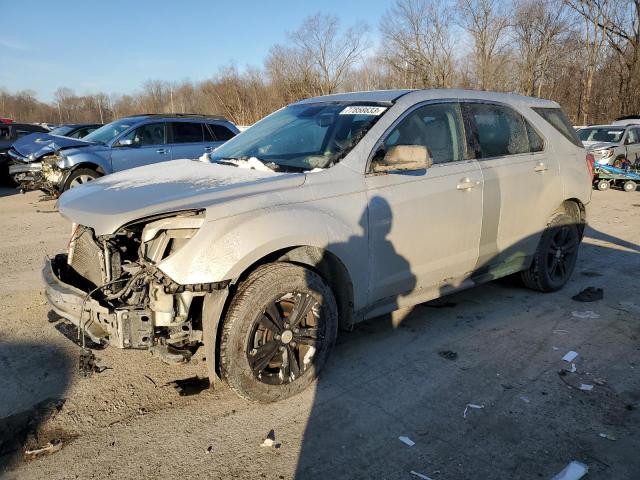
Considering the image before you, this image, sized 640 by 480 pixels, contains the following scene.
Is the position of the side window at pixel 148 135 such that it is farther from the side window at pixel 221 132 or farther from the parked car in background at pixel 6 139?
the parked car in background at pixel 6 139

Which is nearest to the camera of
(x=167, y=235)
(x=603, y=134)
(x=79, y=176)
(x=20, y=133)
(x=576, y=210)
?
(x=167, y=235)

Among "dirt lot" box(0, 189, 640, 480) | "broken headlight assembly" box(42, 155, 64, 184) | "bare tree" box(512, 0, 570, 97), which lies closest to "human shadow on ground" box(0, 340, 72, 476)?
"dirt lot" box(0, 189, 640, 480)

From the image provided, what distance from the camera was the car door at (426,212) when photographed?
11.8 feet

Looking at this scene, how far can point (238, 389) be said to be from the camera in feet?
10.2

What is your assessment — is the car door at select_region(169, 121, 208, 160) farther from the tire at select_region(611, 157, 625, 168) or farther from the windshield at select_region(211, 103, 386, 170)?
the tire at select_region(611, 157, 625, 168)

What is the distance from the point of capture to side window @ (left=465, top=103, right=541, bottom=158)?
440cm

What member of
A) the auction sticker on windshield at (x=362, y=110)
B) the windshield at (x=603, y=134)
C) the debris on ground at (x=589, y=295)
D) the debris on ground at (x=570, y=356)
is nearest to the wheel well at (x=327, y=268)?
the auction sticker on windshield at (x=362, y=110)

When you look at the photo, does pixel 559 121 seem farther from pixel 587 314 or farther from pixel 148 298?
pixel 148 298

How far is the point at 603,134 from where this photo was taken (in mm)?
16141

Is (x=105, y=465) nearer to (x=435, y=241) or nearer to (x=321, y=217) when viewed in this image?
(x=321, y=217)

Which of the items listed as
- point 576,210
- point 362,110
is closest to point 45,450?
point 362,110

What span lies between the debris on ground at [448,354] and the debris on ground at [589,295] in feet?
6.55

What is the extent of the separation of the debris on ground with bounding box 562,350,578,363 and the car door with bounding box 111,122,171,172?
8.37m

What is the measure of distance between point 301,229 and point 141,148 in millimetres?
8214
